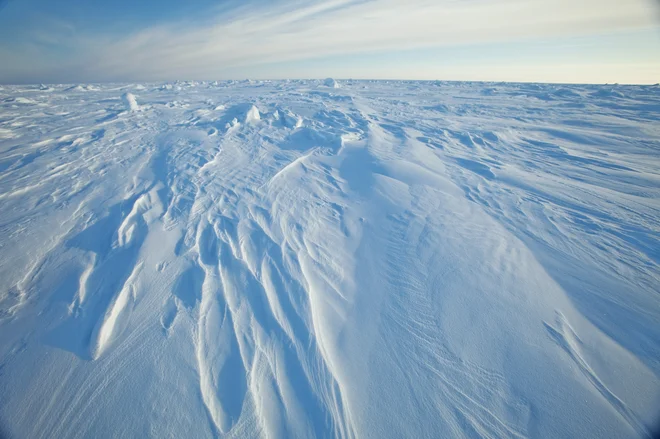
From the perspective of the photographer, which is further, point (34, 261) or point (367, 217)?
point (367, 217)

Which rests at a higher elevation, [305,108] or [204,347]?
[305,108]

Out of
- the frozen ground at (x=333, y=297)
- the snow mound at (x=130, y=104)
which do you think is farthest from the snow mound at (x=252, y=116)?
the snow mound at (x=130, y=104)

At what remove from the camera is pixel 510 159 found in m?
5.73

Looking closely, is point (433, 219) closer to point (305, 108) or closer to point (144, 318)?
Result: point (144, 318)

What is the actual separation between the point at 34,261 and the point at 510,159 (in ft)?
28.1

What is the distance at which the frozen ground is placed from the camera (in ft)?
6.13

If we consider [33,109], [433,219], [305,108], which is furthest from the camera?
[33,109]

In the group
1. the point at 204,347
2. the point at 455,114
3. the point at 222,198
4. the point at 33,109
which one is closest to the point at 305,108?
the point at 455,114

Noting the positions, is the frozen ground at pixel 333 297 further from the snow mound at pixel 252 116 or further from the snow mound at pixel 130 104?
the snow mound at pixel 130 104

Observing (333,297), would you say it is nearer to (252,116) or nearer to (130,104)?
(252,116)

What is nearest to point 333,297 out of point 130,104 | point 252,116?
point 252,116

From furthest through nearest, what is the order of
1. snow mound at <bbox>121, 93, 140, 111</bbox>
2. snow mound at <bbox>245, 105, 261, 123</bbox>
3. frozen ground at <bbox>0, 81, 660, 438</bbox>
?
1. snow mound at <bbox>121, 93, 140, 111</bbox>
2. snow mound at <bbox>245, 105, 261, 123</bbox>
3. frozen ground at <bbox>0, 81, 660, 438</bbox>

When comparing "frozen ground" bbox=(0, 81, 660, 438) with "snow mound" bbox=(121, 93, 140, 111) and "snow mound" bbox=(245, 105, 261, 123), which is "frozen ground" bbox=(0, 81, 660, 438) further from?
"snow mound" bbox=(121, 93, 140, 111)

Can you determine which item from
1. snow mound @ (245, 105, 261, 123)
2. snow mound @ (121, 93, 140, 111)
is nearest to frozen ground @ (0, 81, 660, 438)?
snow mound @ (245, 105, 261, 123)
